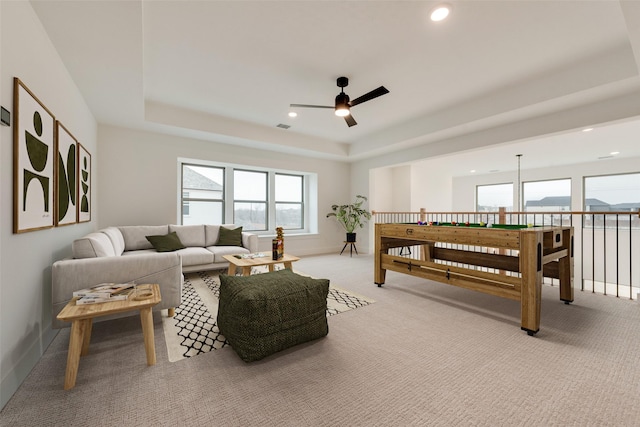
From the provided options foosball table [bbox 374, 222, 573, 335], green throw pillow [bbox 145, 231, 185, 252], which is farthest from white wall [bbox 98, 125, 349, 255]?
foosball table [bbox 374, 222, 573, 335]

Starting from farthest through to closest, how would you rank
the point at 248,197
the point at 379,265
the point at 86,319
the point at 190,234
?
the point at 248,197 → the point at 190,234 → the point at 379,265 → the point at 86,319

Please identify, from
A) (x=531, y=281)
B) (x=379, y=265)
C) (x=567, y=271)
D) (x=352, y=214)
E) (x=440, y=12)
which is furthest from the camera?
(x=352, y=214)

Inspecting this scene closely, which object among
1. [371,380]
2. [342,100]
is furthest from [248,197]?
[371,380]

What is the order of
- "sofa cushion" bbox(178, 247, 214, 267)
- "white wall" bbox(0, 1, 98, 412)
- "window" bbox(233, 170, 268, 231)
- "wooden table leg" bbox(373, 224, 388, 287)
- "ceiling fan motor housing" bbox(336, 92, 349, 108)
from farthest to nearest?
"window" bbox(233, 170, 268, 231)
"sofa cushion" bbox(178, 247, 214, 267)
"wooden table leg" bbox(373, 224, 388, 287)
"ceiling fan motor housing" bbox(336, 92, 349, 108)
"white wall" bbox(0, 1, 98, 412)

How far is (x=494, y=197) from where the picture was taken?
9.91 m

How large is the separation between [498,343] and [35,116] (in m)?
3.87

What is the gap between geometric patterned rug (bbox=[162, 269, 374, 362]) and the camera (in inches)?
82.6

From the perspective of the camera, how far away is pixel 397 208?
25.3ft

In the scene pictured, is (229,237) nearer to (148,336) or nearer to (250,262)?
(250,262)

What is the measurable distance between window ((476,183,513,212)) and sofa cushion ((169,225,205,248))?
9.81 m

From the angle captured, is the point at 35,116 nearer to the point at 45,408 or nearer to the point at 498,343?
the point at 45,408

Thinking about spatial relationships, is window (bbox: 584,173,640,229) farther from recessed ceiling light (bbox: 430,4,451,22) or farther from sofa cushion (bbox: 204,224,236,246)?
sofa cushion (bbox: 204,224,236,246)

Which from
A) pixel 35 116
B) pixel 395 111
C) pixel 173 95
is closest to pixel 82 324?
pixel 35 116

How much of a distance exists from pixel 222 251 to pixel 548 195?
394 inches
